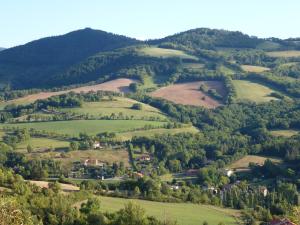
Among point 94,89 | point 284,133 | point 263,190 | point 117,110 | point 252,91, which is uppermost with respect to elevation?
point 94,89

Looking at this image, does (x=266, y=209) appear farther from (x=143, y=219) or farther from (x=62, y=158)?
(x=62, y=158)

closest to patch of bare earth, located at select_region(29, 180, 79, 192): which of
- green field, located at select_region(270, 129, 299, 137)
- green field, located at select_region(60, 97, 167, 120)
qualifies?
green field, located at select_region(270, 129, 299, 137)

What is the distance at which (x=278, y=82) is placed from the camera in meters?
171

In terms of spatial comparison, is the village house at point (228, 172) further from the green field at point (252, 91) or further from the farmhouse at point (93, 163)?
the green field at point (252, 91)

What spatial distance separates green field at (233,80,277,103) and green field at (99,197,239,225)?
3446 inches

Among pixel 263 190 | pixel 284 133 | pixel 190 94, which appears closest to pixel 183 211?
pixel 263 190

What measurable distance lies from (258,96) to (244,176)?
64338 mm

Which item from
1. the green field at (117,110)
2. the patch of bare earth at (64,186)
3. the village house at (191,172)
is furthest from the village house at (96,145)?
the patch of bare earth at (64,186)

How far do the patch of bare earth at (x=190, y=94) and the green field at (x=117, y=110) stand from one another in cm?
1175

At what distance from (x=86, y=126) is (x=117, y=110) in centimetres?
1429

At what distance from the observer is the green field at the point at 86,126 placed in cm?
12812

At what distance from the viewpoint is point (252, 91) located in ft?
548

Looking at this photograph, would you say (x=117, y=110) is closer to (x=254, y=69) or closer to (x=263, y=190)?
(x=263, y=190)

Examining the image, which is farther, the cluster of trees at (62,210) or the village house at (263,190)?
the village house at (263,190)
